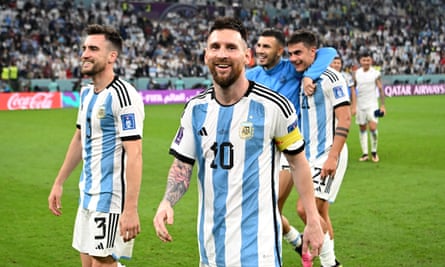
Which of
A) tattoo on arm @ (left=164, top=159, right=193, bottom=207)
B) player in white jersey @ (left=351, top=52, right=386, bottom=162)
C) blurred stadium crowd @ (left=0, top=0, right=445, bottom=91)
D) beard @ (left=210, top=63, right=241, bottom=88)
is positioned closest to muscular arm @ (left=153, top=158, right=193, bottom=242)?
tattoo on arm @ (left=164, top=159, right=193, bottom=207)

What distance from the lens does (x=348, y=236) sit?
8078mm

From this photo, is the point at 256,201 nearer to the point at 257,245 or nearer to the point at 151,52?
the point at 257,245

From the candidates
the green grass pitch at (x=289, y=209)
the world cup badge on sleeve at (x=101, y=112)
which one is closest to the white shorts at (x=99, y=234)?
the world cup badge on sleeve at (x=101, y=112)

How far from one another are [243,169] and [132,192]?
1.10 meters

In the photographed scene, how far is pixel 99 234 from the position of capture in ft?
16.3

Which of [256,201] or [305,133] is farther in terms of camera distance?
[305,133]

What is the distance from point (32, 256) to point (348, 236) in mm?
3608

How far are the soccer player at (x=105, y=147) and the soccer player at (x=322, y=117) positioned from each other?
219 centimetres

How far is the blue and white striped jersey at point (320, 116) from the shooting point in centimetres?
671

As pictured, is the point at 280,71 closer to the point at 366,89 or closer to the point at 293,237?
the point at 293,237

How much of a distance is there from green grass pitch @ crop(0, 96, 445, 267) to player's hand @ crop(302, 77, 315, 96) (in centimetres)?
180

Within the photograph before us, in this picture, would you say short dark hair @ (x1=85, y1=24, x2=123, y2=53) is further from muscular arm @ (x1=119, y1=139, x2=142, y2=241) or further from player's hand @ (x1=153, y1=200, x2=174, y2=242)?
player's hand @ (x1=153, y1=200, x2=174, y2=242)

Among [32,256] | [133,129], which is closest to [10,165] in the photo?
[32,256]

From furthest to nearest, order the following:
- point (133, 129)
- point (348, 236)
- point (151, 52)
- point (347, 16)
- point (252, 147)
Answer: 1. point (347, 16)
2. point (151, 52)
3. point (348, 236)
4. point (133, 129)
5. point (252, 147)
